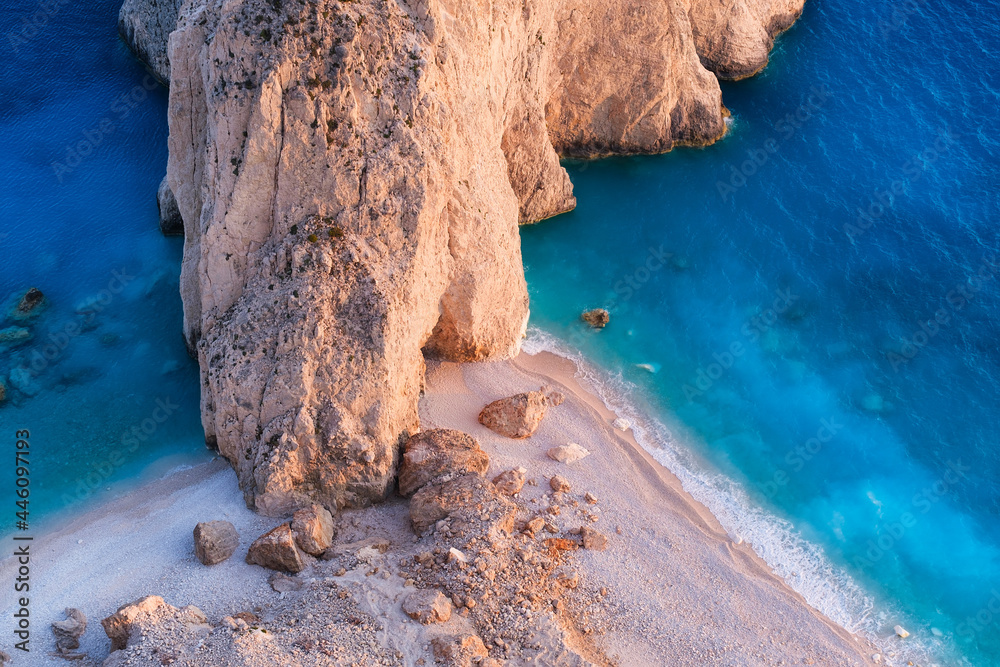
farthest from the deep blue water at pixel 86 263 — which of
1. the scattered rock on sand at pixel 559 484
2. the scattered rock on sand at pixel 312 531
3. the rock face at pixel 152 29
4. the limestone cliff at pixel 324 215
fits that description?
the scattered rock on sand at pixel 559 484

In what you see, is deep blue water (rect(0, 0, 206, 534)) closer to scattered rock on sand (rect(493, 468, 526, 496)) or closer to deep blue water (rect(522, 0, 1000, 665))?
scattered rock on sand (rect(493, 468, 526, 496))

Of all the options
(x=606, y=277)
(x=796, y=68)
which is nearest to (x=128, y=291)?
(x=606, y=277)

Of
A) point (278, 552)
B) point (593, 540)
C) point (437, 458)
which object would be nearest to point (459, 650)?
point (278, 552)

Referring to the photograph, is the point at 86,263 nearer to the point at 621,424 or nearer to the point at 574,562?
the point at 621,424

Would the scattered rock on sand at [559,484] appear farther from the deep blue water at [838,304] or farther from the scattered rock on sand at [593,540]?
the deep blue water at [838,304]

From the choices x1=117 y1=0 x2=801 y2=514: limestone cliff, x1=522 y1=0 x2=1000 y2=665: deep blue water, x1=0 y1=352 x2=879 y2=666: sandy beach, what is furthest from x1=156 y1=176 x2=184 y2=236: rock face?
x1=522 y1=0 x2=1000 y2=665: deep blue water
